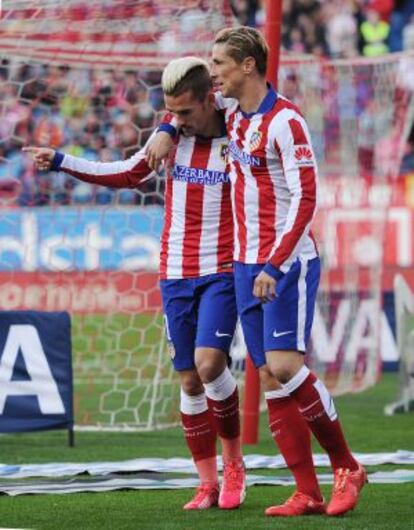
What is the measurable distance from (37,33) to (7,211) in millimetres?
1607

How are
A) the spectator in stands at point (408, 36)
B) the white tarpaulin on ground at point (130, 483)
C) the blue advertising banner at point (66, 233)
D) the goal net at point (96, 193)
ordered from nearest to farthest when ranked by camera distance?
the white tarpaulin on ground at point (130, 483) → the goal net at point (96, 193) → the blue advertising banner at point (66, 233) → the spectator in stands at point (408, 36)

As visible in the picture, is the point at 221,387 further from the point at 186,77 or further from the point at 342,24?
the point at 342,24

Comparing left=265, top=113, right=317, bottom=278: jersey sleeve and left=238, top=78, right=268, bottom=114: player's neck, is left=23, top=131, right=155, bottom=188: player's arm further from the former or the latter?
left=265, top=113, right=317, bottom=278: jersey sleeve

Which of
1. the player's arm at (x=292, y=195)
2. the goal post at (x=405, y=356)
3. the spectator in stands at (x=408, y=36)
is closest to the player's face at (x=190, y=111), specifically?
the player's arm at (x=292, y=195)

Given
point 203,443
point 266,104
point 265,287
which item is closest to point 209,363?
point 203,443

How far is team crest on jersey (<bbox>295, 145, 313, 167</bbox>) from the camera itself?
19.8ft

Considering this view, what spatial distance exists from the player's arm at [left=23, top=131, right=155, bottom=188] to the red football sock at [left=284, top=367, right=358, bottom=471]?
3.82 feet

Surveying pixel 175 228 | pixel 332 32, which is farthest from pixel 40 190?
pixel 332 32

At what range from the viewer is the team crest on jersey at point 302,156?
6.02 metres

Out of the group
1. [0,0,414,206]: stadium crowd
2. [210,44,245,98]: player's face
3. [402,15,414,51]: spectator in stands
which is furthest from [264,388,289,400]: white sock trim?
[402,15,414,51]: spectator in stands

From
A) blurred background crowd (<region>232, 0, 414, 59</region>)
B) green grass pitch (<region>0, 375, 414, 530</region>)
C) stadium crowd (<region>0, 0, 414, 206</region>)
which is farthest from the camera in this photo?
blurred background crowd (<region>232, 0, 414, 59</region>)

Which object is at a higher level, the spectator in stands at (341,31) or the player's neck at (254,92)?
the spectator in stands at (341,31)

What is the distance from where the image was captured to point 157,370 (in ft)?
36.8

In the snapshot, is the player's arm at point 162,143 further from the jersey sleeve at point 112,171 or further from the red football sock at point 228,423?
the red football sock at point 228,423
